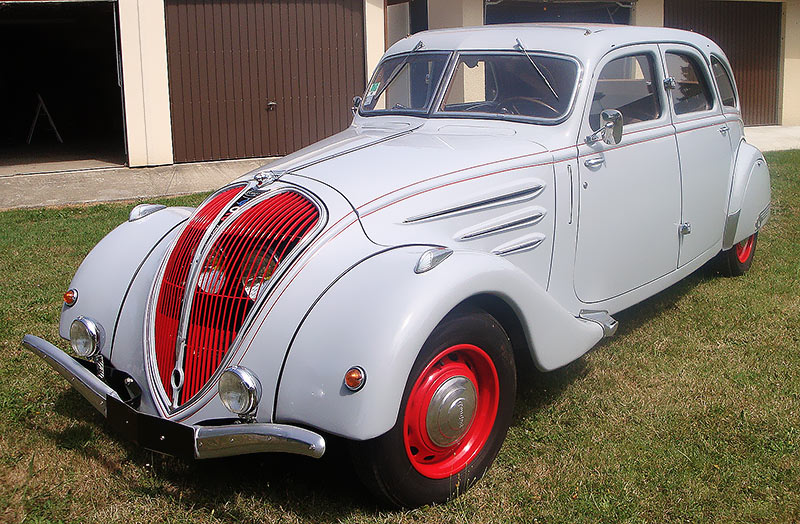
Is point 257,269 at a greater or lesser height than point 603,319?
greater

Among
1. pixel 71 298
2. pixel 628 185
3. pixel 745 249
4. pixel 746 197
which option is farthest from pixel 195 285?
pixel 745 249

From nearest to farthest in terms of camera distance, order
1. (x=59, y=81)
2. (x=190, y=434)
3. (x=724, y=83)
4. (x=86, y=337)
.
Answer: (x=190, y=434), (x=86, y=337), (x=724, y=83), (x=59, y=81)

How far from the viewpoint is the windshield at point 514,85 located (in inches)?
166

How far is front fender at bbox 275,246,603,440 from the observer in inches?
109

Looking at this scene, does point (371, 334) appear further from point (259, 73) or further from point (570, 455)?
point (259, 73)

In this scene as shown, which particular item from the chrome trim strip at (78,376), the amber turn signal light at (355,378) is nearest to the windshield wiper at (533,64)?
the amber turn signal light at (355,378)

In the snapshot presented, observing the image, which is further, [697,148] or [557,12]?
[557,12]

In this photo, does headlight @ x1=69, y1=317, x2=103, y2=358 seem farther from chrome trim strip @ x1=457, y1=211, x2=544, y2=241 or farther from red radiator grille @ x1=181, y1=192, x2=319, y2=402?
chrome trim strip @ x1=457, y1=211, x2=544, y2=241

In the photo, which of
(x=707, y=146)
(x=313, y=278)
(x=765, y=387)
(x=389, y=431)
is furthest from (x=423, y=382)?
(x=707, y=146)

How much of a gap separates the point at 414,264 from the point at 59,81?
19191 millimetres

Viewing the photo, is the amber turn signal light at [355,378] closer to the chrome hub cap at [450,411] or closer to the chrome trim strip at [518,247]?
the chrome hub cap at [450,411]

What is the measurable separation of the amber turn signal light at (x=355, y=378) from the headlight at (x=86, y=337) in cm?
133

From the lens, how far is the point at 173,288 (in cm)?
341

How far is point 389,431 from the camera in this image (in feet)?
9.45
